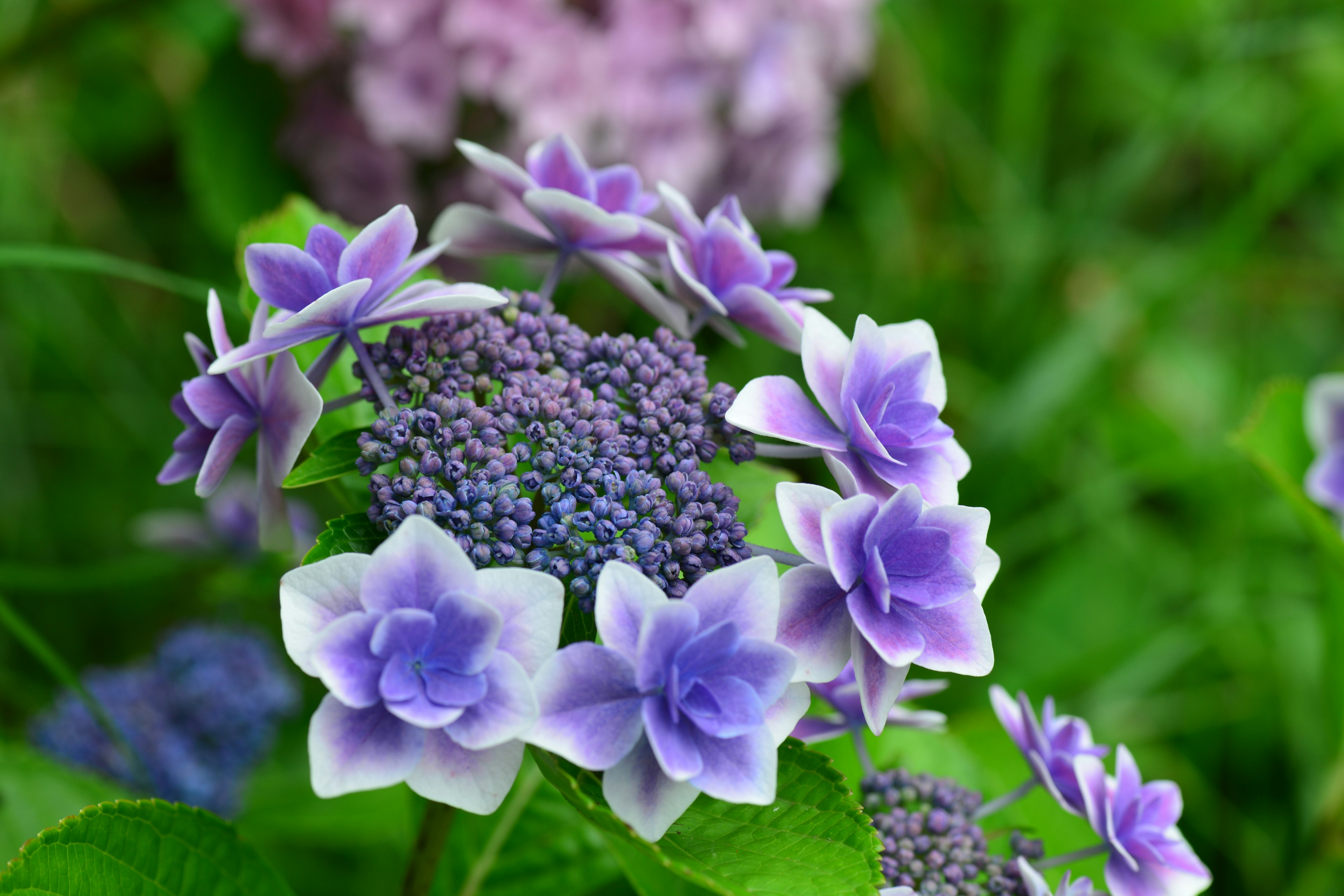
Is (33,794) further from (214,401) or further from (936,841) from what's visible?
(936,841)

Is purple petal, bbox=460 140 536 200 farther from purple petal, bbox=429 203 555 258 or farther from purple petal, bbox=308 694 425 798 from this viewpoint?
purple petal, bbox=308 694 425 798

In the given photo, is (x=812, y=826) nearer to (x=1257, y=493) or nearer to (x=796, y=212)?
(x=796, y=212)

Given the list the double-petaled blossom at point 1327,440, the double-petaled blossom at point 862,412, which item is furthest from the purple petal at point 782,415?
the double-petaled blossom at point 1327,440

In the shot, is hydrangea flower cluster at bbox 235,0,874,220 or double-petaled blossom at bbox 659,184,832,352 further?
hydrangea flower cluster at bbox 235,0,874,220

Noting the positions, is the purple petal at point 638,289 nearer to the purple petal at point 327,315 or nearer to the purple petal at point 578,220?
the purple petal at point 578,220

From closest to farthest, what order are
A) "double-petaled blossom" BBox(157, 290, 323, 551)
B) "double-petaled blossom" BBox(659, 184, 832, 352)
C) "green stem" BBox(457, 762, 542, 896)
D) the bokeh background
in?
"double-petaled blossom" BBox(157, 290, 323, 551), "double-petaled blossom" BBox(659, 184, 832, 352), "green stem" BBox(457, 762, 542, 896), the bokeh background

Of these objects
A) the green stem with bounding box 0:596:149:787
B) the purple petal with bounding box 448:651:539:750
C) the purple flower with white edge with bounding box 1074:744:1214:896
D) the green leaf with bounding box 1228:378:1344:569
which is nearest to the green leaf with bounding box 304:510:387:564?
the purple petal with bounding box 448:651:539:750
